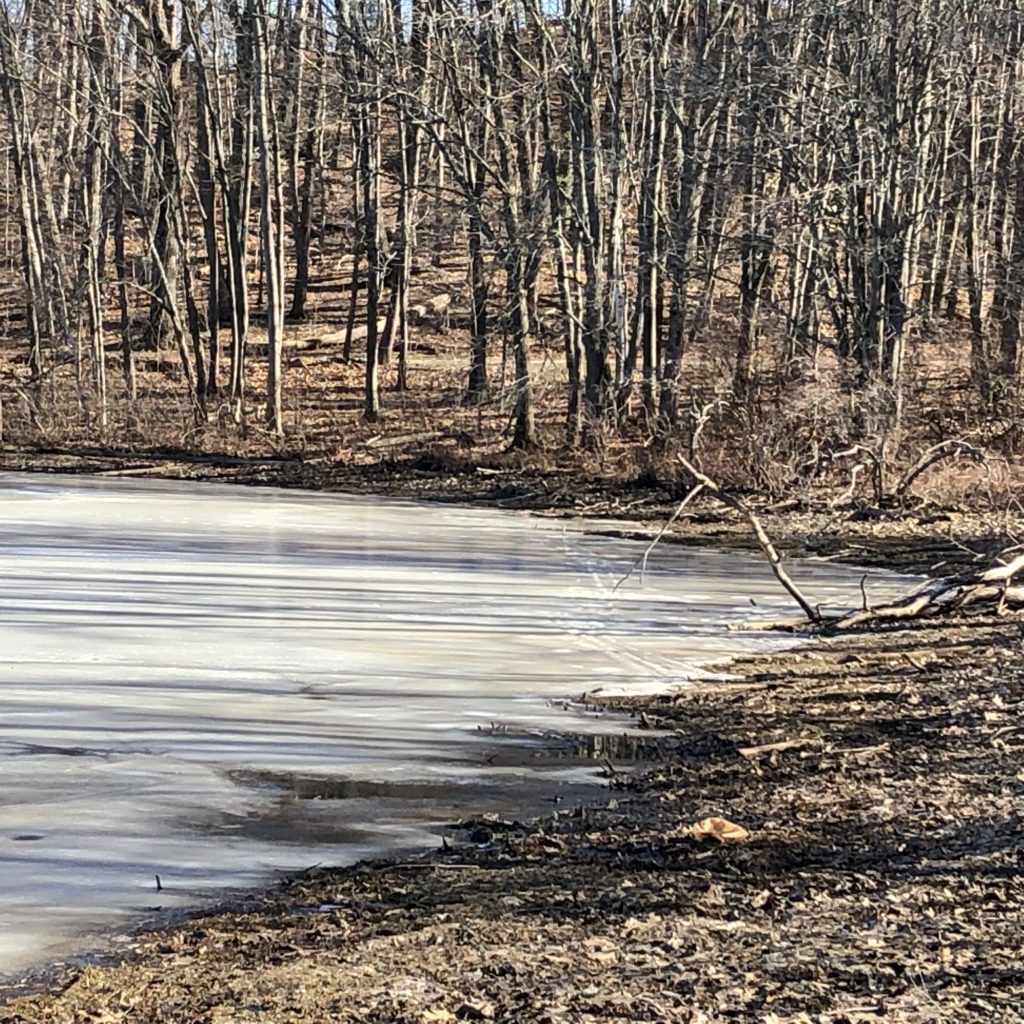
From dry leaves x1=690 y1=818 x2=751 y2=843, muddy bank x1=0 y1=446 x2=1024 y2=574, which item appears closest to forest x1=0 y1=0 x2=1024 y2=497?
muddy bank x1=0 y1=446 x2=1024 y2=574

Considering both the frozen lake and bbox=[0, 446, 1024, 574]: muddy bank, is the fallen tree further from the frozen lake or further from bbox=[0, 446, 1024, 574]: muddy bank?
bbox=[0, 446, 1024, 574]: muddy bank

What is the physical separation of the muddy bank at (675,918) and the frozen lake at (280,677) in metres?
0.57

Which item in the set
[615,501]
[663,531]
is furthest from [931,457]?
[663,531]

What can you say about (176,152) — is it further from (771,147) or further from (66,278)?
(771,147)

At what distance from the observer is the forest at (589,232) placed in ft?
82.9

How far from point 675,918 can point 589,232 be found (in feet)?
82.3

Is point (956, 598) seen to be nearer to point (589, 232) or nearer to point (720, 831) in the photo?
point (720, 831)

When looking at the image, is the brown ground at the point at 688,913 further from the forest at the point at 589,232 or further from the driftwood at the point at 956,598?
the forest at the point at 589,232

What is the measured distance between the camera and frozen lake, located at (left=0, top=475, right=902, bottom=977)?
7535mm

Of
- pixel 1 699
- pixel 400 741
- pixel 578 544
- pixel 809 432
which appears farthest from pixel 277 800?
pixel 809 432

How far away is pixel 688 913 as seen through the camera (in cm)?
614

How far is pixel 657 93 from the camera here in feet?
102

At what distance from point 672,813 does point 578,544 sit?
13.1 metres

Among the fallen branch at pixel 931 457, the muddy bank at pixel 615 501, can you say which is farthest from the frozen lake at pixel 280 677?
the fallen branch at pixel 931 457
